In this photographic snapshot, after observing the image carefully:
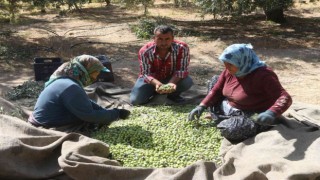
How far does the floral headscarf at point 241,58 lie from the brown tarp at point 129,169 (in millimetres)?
583

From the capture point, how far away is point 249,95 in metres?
3.76

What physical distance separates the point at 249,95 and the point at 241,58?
1.24ft

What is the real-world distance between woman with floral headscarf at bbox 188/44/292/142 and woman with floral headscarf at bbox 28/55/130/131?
3.91 feet

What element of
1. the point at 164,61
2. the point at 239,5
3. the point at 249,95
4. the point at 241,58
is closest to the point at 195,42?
the point at 239,5

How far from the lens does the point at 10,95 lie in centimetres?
547

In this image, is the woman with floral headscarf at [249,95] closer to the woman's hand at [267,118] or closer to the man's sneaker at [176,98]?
the woman's hand at [267,118]

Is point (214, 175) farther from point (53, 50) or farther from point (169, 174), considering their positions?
point (53, 50)

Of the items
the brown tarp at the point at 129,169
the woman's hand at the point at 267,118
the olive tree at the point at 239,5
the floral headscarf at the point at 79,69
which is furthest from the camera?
the olive tree at the point at 239,5

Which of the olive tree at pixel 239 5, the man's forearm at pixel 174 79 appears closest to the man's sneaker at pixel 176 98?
the man's forearm at pixel 174 79

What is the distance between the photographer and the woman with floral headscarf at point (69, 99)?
3.60 metres

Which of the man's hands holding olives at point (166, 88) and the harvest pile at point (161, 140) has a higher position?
the man's hands holding olives at point (166, 88)

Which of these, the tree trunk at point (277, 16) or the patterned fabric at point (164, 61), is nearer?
the patterned fabric at point (164, 61)

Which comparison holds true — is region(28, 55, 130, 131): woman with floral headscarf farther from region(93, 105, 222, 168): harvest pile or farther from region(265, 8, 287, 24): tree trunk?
region(265, 8, 287, 24): tree trunk

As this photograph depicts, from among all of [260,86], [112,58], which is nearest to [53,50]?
[112,58]
